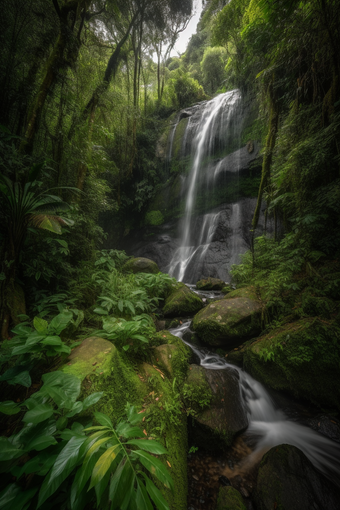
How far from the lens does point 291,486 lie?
1709 mm

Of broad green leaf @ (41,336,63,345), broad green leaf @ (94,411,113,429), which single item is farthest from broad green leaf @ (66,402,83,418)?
broad green leaf @ (41,336,63,345)

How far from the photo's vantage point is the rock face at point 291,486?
1639mm

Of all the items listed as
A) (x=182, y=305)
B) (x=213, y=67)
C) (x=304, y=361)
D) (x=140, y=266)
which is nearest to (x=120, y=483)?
(x=304, y=361)

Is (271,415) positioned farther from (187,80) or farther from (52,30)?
(187,80)

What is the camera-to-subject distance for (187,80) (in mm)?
15766

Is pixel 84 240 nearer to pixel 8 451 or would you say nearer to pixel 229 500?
pixel 8 451

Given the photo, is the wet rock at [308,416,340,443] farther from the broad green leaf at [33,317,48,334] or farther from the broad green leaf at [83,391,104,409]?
the broad green leaf at [33,317,48,334]

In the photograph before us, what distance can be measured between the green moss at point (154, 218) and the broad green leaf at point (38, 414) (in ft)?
43.3

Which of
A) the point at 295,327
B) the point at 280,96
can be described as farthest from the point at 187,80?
the point at 295,327

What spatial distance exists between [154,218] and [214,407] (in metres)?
12.7

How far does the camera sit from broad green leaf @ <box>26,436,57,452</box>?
1044mm

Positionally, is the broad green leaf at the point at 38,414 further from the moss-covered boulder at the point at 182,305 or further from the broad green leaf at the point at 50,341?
the moss-covered boulder at the point at 182,305

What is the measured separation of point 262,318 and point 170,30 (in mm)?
17518

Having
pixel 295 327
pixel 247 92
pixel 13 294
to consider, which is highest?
pixel 247 92
